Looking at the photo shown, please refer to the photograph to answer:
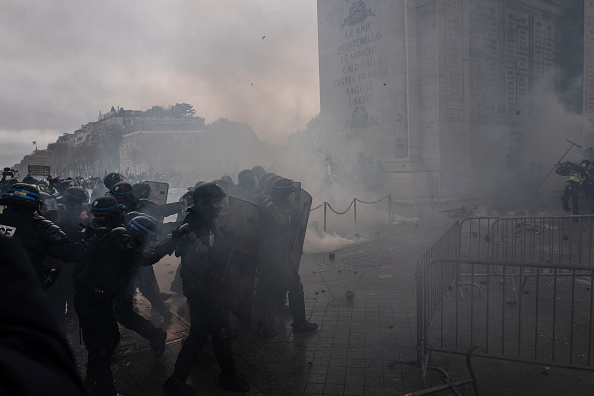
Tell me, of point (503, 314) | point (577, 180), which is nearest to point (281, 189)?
point (503, 314)

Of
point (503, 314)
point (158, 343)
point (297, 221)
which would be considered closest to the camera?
point (503, 314)

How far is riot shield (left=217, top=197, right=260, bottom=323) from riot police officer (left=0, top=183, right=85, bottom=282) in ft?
4.58

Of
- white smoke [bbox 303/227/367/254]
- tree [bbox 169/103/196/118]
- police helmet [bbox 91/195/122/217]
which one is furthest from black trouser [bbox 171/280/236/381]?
tree [bbox 169/103/196/118]

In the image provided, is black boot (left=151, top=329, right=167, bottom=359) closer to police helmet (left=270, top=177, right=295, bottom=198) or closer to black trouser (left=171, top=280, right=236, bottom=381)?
black trouser (left=171, top=280, right=236, bottom=381)

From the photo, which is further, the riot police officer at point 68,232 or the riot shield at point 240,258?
the riot police officer at point 68,232

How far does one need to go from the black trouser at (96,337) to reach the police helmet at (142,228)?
0.58 metres

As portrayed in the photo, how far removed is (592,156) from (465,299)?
488 inches

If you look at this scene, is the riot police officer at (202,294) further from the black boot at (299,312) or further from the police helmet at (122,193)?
the police helmet at (122,193)

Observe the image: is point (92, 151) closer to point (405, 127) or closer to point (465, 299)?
point (405, 127)

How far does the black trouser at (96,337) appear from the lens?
11.3 feet

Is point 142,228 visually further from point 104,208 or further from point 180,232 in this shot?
point 104,208

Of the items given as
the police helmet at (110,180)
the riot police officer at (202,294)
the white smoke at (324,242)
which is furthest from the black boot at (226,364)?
the white smoke at (324,242)

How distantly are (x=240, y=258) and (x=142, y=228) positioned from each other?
1.04 meters

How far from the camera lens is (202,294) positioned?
3613 mm
